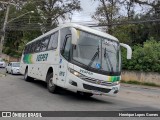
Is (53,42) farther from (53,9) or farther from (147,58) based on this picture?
(53,9)

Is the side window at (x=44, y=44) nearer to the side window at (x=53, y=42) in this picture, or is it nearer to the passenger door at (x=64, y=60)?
the side window at (x=53, y=42)

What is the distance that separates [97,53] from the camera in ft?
47.5

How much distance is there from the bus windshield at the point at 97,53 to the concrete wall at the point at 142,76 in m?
22.2

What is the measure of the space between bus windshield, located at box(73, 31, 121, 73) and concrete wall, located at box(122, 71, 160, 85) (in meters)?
22.2

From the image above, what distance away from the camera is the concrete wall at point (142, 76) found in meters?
36.3

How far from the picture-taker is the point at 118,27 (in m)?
49.8

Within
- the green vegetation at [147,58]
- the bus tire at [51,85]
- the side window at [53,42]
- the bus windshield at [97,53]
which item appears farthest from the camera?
the green vegetation at [147,58]

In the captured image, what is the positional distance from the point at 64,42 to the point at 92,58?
5.79 feet

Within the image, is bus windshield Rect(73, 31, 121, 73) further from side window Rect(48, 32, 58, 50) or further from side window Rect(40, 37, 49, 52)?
side window Rect(40, 37, 49, 52)

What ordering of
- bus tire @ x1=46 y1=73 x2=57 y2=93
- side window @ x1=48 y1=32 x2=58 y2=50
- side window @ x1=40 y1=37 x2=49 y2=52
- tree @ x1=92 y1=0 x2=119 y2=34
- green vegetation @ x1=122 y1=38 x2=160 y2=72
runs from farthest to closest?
tree @ x1=92 y1=0 x2=119 y2=34 → green vegetation @ x1=122 y1=38 x2=160 y2=72 → side window @ x1=40 y1=37 x2=49 y2=52 → side window @ x1=48 y1=32 x2=58 y2=50 → bus tire @ x1=46 y1=73 x2=57 y2=93

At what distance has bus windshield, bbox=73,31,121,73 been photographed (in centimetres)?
1427

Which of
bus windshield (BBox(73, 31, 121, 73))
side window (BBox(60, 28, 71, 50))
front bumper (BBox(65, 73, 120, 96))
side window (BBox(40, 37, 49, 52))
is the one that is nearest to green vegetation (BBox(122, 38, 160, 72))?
side window (BBox(40, 37, 49, 52))

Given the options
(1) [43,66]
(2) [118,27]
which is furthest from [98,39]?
(2) [118,27]

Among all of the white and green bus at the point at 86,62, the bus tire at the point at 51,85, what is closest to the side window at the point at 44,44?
the bus tire at the point at 51,85
